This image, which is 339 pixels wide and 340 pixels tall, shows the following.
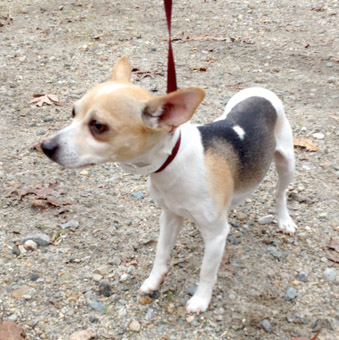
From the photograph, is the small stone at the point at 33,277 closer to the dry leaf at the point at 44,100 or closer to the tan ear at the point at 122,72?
the tan ear at the point at 122,72

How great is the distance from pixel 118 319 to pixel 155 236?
0.92m

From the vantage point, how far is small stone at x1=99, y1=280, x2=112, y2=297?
339 centimetres

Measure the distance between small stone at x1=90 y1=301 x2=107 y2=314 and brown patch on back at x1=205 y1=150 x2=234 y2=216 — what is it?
1.10 m

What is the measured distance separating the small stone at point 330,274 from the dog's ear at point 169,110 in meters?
1.90

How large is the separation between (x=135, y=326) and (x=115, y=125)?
147cm

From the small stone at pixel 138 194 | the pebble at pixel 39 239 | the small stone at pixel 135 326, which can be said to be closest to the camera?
the small stone at pixel 135 326

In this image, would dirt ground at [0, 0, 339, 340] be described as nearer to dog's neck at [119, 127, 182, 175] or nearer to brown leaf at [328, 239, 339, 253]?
brown leaf at [328, 239, 339, 253]

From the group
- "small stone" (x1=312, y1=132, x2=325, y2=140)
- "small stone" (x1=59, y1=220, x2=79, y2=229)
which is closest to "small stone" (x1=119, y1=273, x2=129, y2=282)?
"small stone" (x1=59, y1=220, x2=79, y2=229)

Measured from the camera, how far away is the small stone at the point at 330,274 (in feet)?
11.7

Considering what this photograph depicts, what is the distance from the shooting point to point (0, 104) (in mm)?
5984

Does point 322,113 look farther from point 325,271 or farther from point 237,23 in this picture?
point 237,23

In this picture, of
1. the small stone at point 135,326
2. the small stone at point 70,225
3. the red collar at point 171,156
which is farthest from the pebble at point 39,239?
the red collar at point 171,156

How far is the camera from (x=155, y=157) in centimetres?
265

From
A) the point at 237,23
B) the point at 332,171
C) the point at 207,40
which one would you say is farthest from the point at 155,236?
the point at 237,23
